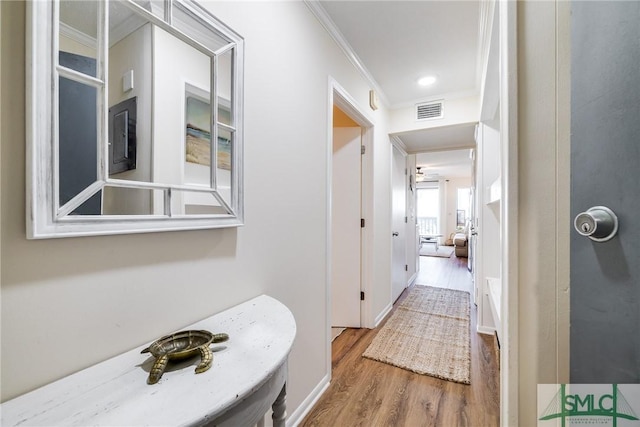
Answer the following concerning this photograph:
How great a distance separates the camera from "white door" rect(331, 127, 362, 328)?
2.73 m

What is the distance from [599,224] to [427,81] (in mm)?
2361

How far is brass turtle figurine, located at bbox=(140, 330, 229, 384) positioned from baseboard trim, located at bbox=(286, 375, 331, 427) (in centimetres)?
100

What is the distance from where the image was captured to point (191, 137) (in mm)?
906

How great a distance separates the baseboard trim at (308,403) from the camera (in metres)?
1.44

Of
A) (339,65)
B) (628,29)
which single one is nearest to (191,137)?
(628,29)

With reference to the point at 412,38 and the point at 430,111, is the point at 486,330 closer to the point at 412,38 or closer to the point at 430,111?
the point at 430,111

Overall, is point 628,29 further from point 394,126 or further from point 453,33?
point 394,126

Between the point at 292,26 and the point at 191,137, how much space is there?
983mm

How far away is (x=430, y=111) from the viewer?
297 cm

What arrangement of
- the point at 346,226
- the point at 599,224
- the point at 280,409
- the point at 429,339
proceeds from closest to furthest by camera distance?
the point at 599,224 < the point at 280,409 < the point at 429,339 < the point at 346,226

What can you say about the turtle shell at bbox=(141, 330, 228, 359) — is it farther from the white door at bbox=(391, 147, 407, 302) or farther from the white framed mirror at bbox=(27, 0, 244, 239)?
the white door at bbox=(391, 147, 407, 302)

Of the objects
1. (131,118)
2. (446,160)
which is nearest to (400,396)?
(131,118)

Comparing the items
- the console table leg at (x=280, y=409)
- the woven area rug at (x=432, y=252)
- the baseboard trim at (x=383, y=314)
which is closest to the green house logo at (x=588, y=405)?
the console table leg at (x=280, y=409)

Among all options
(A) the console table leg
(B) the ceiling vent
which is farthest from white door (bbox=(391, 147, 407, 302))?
(A) the console table leg
